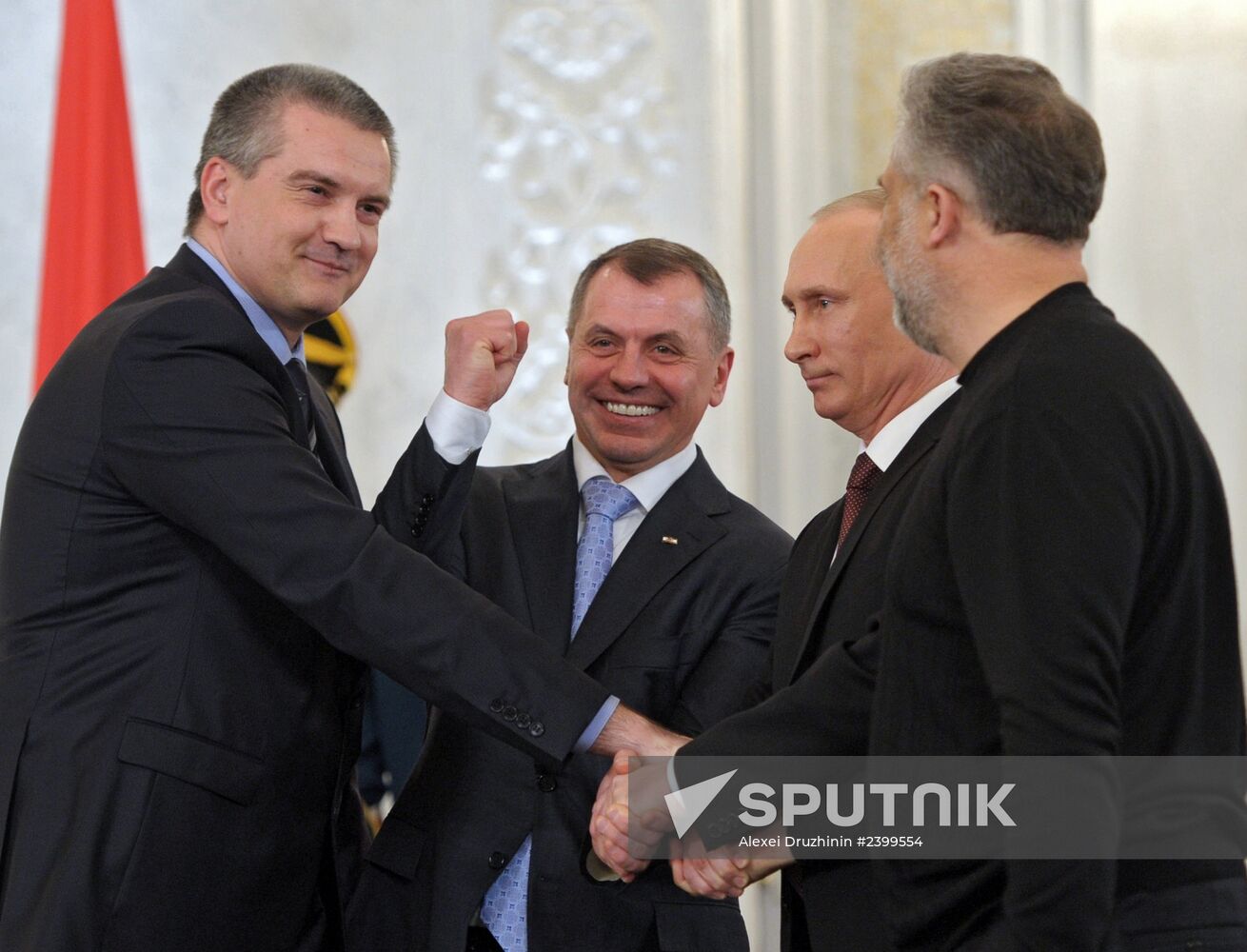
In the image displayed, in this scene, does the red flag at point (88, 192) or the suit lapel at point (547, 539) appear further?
the red flag at point (88, 192)

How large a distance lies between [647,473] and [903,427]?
0.54m

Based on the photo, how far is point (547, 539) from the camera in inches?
98.3

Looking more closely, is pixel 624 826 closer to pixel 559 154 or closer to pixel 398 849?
pixel 398 849

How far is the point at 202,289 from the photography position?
7.22 feet

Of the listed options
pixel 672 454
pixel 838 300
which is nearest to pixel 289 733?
pixel 672 454

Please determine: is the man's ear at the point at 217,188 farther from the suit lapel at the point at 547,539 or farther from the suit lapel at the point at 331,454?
the suit lapel at the point at 547,539

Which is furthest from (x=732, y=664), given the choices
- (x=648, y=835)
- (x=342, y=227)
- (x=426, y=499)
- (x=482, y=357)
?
(x=342, y=227)

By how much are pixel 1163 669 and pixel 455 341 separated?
1.48 metres

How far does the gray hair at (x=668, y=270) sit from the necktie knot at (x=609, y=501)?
364mm

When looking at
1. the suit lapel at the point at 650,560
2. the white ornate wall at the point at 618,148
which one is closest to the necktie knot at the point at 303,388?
the suit lapel at the point at 650,560

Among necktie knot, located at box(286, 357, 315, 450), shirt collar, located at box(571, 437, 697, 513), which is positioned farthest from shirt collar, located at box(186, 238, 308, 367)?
shirt collar, located at box(571, 437, 697, 513)

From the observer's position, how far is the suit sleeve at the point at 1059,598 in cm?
128

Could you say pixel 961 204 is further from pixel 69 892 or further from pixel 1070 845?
pixel 69 892

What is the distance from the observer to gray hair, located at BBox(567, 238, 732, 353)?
2713mm
